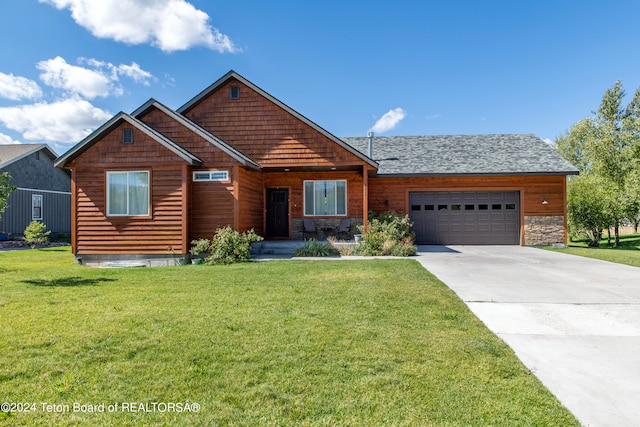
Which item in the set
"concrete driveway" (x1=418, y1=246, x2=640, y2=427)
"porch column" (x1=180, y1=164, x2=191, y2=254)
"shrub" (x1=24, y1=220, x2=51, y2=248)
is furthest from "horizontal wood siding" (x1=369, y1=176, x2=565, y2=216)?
"shrub" (x1=24, y1=220, x2=51, y2=248)

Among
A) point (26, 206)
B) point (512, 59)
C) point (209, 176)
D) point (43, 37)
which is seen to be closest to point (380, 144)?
point (512, 59)

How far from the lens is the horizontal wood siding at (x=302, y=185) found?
47.1ft

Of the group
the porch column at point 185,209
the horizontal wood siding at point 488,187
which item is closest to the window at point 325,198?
the horizontal wood siding at point 488,187

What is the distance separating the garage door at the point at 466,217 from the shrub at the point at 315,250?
4.84 metres

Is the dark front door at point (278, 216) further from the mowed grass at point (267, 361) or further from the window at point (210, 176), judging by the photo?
the mowed grass at point (267, 361)

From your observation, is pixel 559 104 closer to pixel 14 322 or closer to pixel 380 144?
pixel 380 144

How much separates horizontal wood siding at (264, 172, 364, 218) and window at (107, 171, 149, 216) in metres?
4.88

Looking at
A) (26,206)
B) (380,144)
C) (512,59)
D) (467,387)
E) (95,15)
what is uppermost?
(512,59)

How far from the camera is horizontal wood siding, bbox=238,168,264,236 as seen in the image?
461 inches

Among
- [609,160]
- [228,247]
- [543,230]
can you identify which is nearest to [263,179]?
[228,247]

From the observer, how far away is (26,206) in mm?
20219

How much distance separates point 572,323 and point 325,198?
10.6 m

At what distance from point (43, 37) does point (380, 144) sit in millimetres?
15044

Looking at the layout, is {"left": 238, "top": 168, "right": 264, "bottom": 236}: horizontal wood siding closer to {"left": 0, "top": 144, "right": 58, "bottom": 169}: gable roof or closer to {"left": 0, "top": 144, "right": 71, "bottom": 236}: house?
{"left": 0, "top": 144, "right": 71, "bottom": 236}: house
